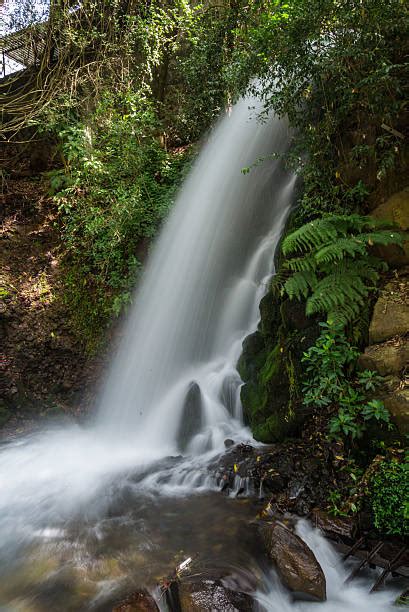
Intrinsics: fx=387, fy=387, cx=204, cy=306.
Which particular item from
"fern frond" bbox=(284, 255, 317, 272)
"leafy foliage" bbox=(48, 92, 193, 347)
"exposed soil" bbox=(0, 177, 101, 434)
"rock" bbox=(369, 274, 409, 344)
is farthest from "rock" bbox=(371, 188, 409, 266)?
"exposed soil" bbox=(0, 177, 101, 434)

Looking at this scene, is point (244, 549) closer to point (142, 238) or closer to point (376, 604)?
point (376, 604)

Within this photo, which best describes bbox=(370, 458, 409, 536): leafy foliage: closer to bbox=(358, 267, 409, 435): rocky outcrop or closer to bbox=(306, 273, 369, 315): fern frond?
bbox=(358, 267, 409, 435): rocky outcrop

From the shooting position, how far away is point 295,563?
114 inches

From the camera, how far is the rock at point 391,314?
3807 mm

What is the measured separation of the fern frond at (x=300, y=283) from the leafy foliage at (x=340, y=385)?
0.44 m

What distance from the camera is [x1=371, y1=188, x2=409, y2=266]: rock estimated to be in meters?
4.19

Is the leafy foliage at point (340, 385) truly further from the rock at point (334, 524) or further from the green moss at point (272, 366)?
the rock at point (334, 524)

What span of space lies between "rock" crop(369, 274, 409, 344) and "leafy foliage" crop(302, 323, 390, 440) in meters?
0.29

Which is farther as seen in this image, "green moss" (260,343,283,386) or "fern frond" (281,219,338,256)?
"green moss" (260,343,283,386)

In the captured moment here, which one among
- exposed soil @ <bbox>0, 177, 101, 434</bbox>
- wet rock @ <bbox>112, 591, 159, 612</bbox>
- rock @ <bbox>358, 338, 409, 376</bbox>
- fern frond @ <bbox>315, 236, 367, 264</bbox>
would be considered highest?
exposed soil @ <bbox>0, 177, 101, 434</bbox>

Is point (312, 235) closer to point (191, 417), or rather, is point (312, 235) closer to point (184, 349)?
point (191, 417)

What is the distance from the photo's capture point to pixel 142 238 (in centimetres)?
853

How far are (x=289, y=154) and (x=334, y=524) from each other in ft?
14.8

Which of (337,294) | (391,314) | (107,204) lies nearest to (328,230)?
(337,294)
